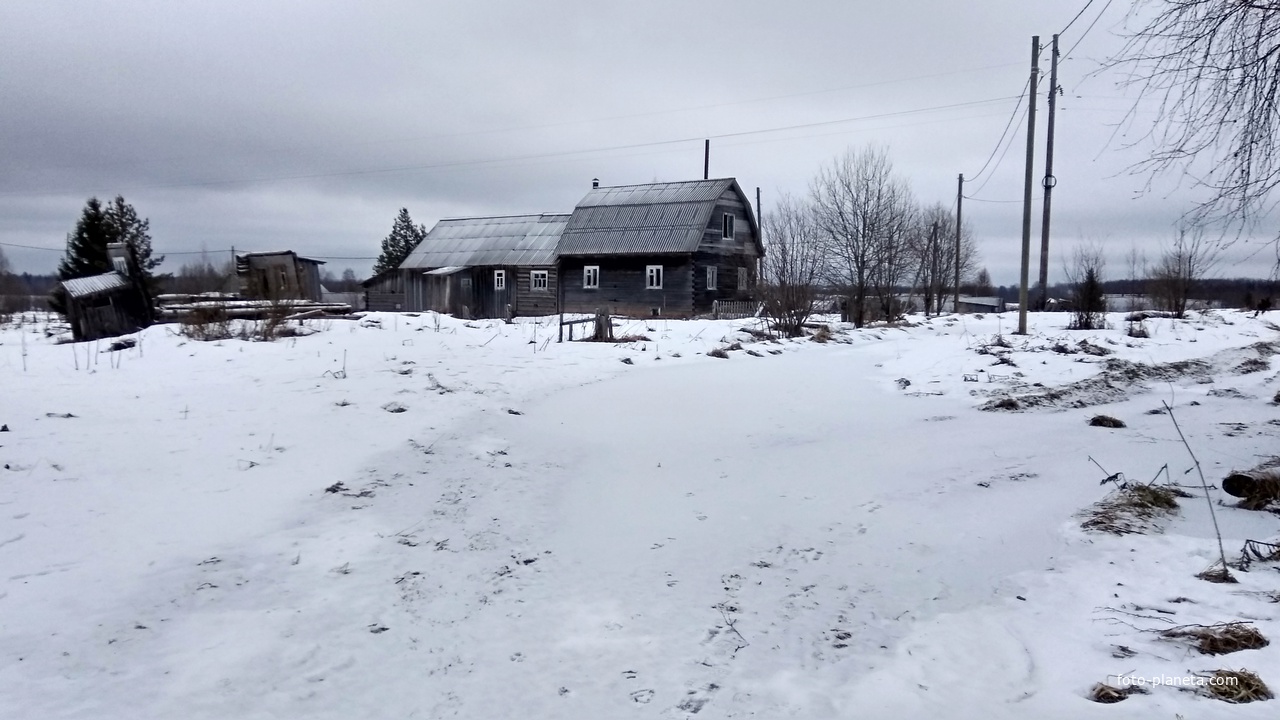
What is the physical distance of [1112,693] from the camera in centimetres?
283

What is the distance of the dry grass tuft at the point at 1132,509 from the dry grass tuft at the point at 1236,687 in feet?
6.52

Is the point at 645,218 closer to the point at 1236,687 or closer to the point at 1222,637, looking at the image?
the point at 1222,637

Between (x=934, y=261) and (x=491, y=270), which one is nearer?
(x=491, y=270)

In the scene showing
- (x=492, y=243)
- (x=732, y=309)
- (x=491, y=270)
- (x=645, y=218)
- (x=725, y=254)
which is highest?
(x=645, y=218)

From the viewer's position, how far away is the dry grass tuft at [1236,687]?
2.63 m

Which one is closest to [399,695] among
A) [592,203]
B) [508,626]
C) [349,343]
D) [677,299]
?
[508,626]

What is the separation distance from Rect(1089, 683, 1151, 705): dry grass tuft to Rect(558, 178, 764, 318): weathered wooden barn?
26133mm

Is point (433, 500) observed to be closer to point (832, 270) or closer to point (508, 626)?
point (508, 626)

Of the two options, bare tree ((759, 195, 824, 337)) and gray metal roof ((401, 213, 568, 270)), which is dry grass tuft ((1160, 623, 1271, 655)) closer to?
bare tree ((759, 195, 824, 337))

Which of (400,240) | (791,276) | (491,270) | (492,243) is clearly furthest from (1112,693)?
(400,240)

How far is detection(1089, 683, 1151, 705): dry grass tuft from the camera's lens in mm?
2799

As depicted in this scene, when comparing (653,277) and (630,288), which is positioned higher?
(653,277)

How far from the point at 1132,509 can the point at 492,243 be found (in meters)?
33.4

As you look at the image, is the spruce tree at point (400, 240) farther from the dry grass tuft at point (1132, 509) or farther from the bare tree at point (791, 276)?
the dry grass tuft at point (1132, 509)
